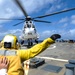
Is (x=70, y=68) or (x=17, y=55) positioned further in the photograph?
(x=70, y=68)

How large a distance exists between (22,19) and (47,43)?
26.1 meters

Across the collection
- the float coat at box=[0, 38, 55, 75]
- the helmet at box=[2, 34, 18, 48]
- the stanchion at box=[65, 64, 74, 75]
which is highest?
the helmet at box=[2, 34, 18, 48]

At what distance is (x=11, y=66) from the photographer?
2986mm

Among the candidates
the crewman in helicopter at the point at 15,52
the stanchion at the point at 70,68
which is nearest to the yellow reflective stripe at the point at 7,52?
the crewman in helicopter at the point at 15,52

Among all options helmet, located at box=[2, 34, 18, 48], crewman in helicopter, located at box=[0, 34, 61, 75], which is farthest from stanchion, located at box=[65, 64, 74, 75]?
helmet, located at box=[2, 34, 18, 48]

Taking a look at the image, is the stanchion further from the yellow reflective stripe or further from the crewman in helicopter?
the yellow reflective stripe

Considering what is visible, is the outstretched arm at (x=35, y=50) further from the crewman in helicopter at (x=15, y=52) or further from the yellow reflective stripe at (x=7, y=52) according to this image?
the yellow reflective stripe at (x=7, y=52)

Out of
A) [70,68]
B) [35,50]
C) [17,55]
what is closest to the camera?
[17,55]

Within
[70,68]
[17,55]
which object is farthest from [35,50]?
[70,68]

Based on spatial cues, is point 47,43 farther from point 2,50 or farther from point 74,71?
point 74,71

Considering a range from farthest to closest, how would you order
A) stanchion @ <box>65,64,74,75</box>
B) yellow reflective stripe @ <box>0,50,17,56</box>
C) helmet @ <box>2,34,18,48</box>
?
stanchion @ <box>65,64,74,75</box>, helmet @ <box>2,34,18,48</box>, yellow reflective stripe @ <box>0,50,17,56</box>

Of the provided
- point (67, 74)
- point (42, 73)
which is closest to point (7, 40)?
point (67, 74)

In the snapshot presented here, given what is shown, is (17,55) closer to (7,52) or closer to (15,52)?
(15,52)

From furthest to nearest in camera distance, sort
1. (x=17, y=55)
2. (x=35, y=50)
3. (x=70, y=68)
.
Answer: (x=70, y=68) → (x=35, y=50) → (x=17, y=55)
